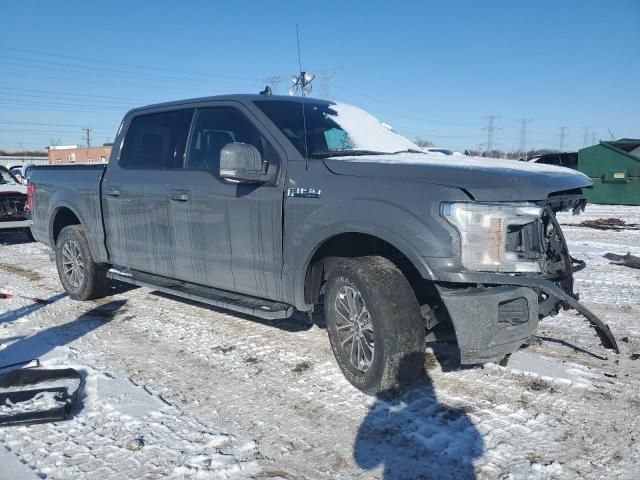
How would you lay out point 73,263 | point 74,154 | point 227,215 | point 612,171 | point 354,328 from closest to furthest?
point 354,328 < point 227,215 < point 73,263 < point 612,171 < point 74,154

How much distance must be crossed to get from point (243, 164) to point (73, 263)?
335 cm

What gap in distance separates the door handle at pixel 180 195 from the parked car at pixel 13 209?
686cm

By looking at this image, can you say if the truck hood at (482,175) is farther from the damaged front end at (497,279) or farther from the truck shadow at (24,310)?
the truck shadow at (24,310)

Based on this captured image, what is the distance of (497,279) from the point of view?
283cm

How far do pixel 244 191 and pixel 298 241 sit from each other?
63 cm

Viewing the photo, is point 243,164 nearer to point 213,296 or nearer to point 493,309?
point 213,296

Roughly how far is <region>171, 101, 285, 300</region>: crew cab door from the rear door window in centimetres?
15

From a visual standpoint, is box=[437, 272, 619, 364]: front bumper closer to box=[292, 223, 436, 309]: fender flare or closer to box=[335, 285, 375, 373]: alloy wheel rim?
box=[292, 223, 436, 309]: fender flare

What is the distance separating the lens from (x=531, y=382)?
3.43m

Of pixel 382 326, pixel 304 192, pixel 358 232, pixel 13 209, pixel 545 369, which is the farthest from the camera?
pixel 13 209

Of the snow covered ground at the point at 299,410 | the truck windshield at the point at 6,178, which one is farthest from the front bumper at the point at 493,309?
the truck windshield at the point at 6,178

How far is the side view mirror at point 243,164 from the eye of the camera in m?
3.53

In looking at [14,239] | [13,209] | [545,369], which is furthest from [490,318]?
[14,239]

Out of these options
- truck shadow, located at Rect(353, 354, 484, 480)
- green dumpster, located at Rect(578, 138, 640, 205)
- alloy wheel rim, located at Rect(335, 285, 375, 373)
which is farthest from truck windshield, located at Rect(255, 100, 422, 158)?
green dumpster, located at Rect(578, 138, 640, 205)
